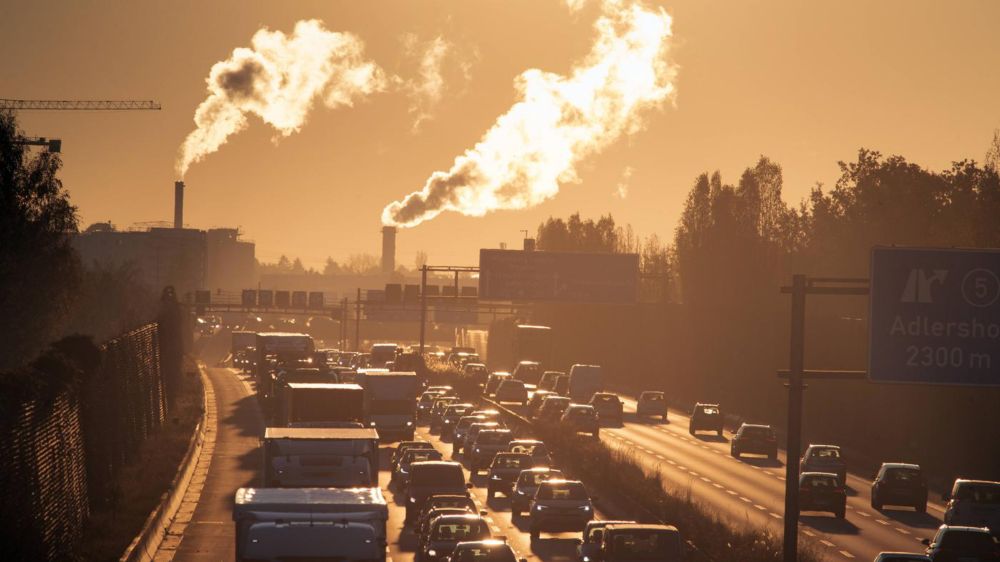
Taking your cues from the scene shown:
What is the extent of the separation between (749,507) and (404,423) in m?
25.2

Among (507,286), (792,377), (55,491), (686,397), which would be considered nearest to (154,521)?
(55,491)

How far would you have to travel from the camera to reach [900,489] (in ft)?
155

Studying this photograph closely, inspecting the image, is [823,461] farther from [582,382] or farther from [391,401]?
[582,382]

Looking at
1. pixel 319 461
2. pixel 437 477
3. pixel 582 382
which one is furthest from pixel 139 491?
pixel 582 382

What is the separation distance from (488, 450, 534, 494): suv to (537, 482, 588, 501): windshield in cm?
861

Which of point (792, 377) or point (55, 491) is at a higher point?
point (792, 377)

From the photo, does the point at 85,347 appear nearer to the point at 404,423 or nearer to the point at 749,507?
the point at 749,507

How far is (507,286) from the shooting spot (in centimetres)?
10281

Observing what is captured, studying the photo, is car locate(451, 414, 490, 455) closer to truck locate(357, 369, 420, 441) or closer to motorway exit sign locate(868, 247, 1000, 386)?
truck locate(357, 369, 420, 441)

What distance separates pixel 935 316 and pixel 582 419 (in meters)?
38.3

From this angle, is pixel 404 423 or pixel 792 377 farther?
pixel 404 423

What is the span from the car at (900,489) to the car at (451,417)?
2724cm

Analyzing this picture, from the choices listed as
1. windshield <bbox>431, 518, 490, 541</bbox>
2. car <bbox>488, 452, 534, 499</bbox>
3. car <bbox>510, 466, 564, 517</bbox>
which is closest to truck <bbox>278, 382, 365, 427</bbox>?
car <bbox>488, 452, 534, 499</bbox>

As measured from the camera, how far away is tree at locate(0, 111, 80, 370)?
7419 centimetres
